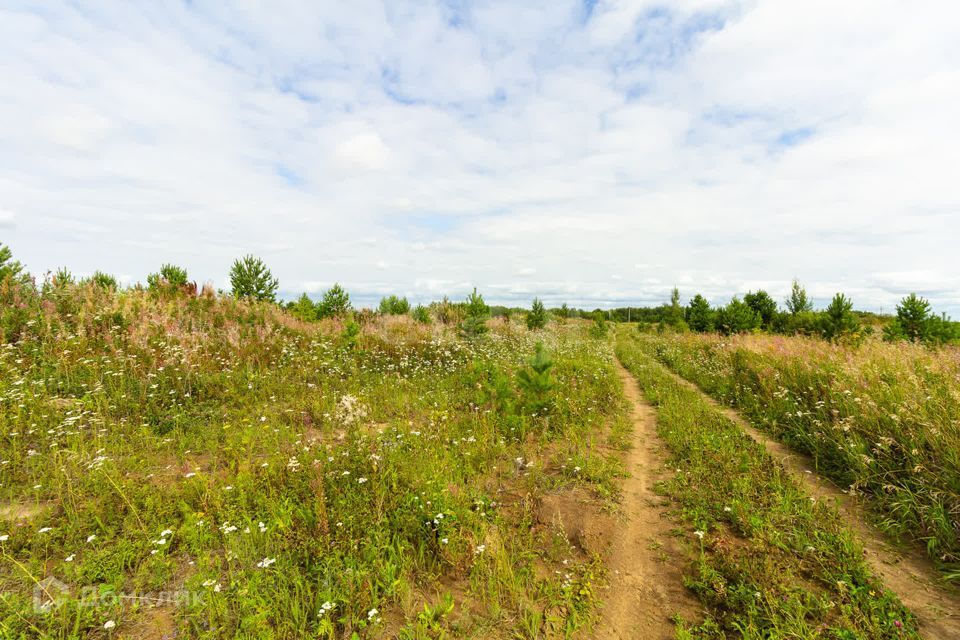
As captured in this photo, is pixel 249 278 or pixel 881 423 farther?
pixel 249 278

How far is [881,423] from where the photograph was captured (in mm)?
6746

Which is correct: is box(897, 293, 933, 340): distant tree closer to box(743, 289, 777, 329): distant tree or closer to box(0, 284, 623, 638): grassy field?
box(743, 289, 777, 329): distant tree

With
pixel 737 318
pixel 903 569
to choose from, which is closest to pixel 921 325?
pixel 737 318

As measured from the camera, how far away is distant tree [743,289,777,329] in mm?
32531

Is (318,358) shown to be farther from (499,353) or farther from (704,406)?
(704,406)

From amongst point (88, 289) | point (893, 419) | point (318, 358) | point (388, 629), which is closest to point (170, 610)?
point (388, 629)

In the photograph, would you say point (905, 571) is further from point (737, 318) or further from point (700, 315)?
point (700, 315)

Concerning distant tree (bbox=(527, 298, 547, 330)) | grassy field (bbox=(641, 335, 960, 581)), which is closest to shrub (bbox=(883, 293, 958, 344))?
grassy field (bbox=(641, 335, 960, 581))

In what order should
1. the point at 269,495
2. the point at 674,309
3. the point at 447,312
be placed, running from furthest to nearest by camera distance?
the point at 674,309 → the point at 447,312 → the point at 269,495

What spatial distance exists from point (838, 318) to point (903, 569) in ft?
86.6

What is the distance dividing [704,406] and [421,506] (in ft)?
29.5

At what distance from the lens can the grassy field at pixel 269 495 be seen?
3340mm

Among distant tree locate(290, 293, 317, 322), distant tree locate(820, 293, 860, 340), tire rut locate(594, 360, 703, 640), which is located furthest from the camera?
distant tree locate(820, 293, 860, 340)

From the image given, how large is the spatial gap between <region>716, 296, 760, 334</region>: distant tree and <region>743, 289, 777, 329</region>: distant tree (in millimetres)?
1781
